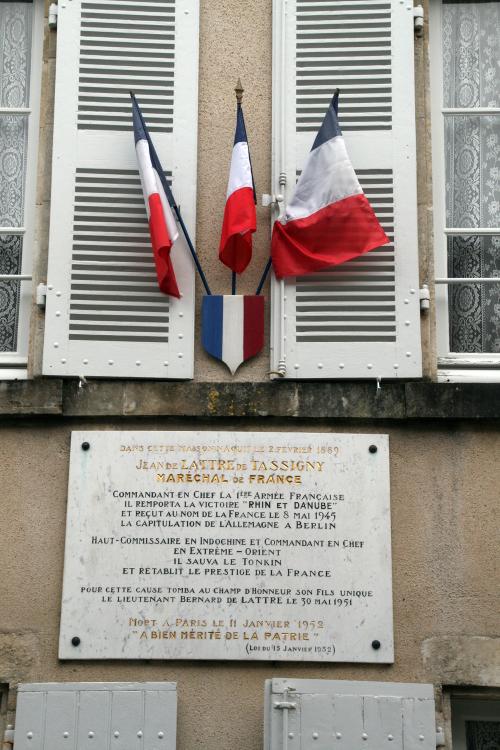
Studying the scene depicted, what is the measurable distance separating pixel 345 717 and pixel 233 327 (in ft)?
6.37

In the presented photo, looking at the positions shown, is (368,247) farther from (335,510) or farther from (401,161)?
(335,510)

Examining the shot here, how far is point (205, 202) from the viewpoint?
6098 millimetres

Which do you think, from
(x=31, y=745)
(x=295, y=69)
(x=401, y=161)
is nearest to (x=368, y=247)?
(x=401, y=161)

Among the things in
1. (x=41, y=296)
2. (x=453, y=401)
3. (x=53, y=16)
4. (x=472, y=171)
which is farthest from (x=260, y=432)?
(x=53, y=16)

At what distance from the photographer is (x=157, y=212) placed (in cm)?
575

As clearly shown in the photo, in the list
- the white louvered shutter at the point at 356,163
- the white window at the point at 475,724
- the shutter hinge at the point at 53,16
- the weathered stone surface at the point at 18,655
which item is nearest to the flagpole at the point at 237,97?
the white louvered shutter at the point at 356,163

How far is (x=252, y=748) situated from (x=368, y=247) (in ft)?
A: 8.00

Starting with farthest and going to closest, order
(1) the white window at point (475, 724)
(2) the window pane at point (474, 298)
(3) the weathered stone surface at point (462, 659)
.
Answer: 1. (2) the window pane at point (474, 298)
2. (1) the white window at point (475, 724)
3. (3) the weathered stone surface at point (462, 659)

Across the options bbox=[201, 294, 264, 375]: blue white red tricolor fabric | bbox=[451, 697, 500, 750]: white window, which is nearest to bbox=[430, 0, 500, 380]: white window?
bbox=[201, 294, 264, 375]: blue white red tricolor fabric

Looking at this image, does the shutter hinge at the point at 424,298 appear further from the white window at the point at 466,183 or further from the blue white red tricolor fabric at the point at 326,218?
the blue white red tricolor fabric at the point at 326,218

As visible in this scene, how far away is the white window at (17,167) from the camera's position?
6133mm

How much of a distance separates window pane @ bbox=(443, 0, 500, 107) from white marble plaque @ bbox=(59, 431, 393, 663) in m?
2.06

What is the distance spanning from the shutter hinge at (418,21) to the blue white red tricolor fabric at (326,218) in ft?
2.49

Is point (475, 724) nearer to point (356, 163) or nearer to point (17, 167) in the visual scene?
point (356, 163)
